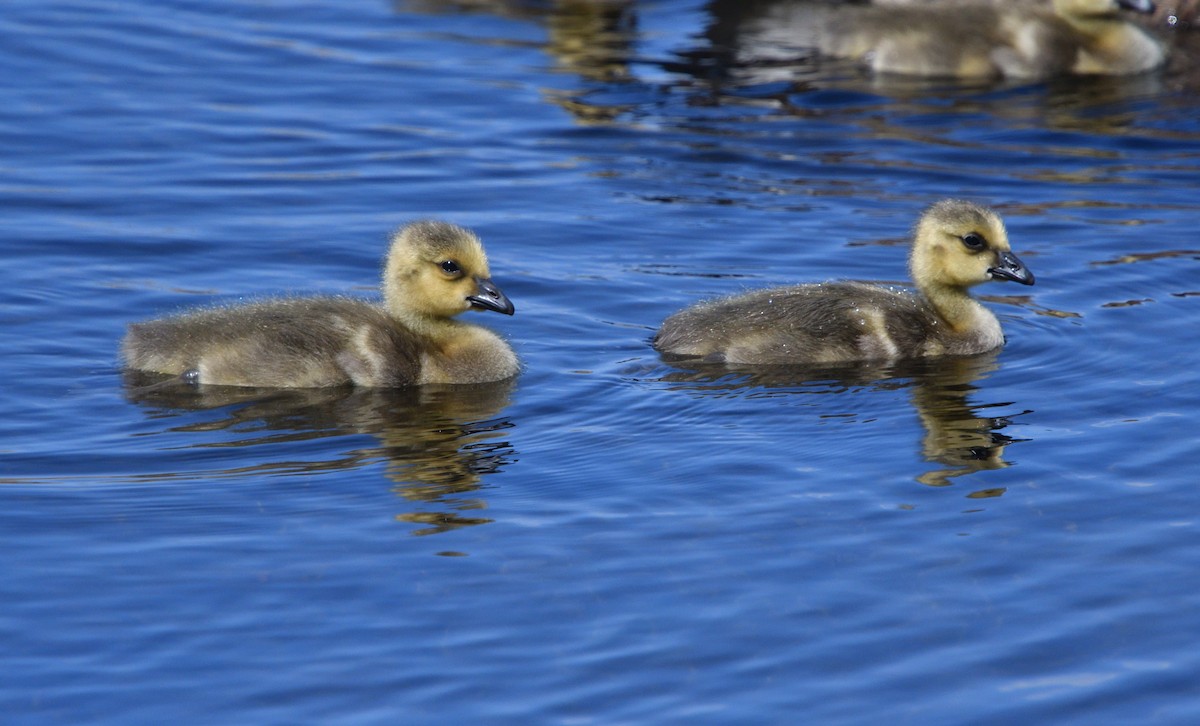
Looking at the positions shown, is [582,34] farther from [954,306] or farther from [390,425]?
[390,425]

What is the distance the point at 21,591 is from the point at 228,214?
18.1 ft

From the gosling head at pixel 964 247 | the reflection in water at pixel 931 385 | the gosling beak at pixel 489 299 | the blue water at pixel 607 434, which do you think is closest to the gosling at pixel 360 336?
the gosling beak at pixel 489 299

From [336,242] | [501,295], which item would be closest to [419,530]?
[501,295]

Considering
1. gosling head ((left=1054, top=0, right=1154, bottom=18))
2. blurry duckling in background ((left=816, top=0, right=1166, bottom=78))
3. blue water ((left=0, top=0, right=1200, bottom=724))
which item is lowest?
blue water ((left=0, top=0, right=1200, bottom=724))

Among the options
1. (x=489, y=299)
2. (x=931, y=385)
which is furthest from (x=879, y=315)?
(x=489, y=299)

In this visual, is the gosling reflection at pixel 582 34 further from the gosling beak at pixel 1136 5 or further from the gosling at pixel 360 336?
the gosling at pixel 360 336

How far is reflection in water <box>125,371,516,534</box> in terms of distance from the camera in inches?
297

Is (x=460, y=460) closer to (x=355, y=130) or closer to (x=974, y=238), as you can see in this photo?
(x=974, y=238)

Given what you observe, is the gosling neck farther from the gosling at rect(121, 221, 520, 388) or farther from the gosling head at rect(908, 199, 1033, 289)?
the gosling at rect(121, 221, 520, 388)

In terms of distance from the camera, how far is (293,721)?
18.5ft

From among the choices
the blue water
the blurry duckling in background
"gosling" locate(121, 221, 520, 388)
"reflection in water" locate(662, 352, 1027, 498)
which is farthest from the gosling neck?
the blurry duckling in background

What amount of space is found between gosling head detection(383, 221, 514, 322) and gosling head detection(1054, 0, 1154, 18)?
7666 millimetres

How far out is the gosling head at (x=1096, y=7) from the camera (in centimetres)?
1477

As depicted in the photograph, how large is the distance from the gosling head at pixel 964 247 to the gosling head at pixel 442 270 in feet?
6.93
